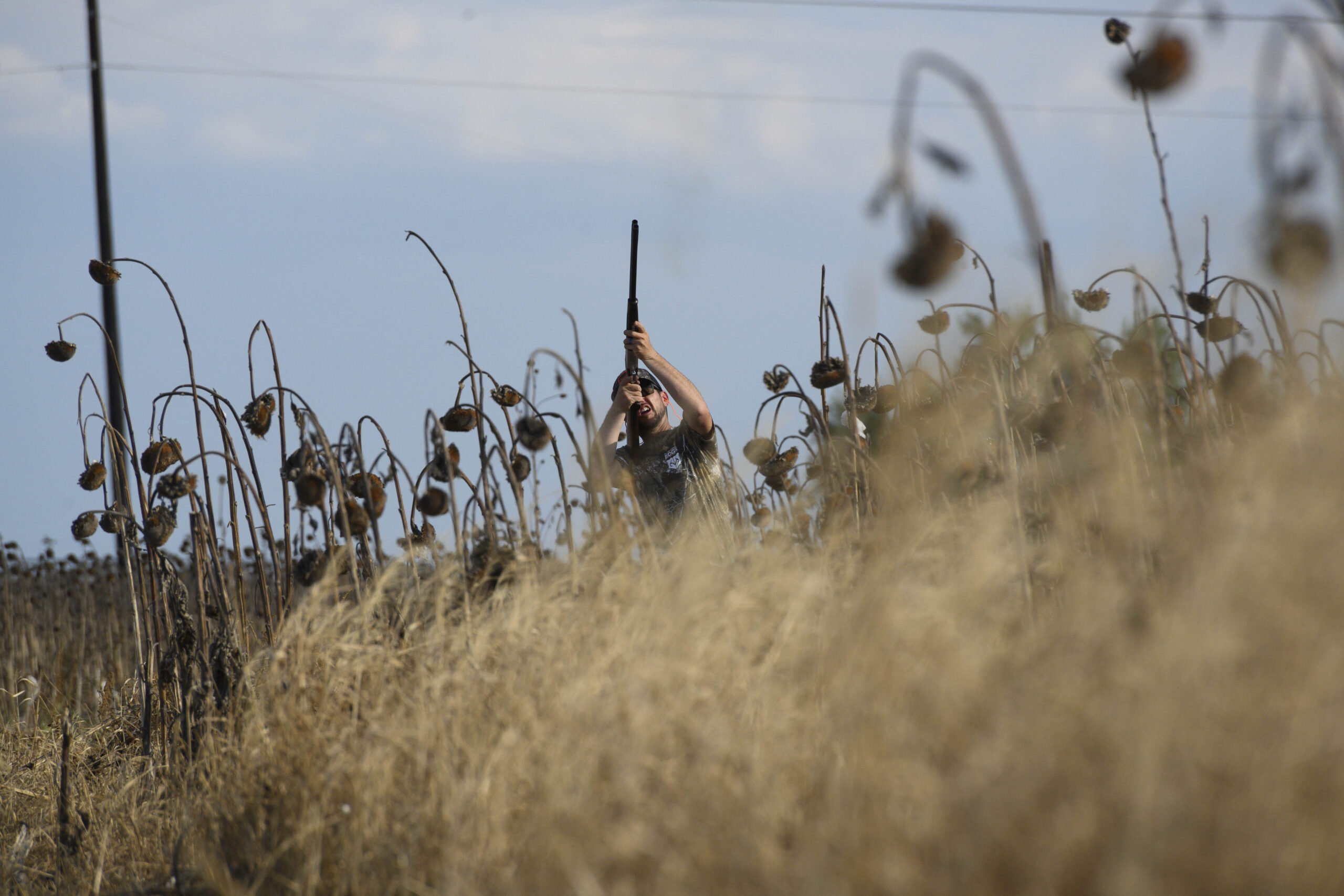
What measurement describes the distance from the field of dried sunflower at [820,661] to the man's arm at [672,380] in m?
0.46

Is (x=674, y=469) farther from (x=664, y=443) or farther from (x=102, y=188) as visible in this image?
(x=102, y=188)

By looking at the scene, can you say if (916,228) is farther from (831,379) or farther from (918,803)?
(831,379)

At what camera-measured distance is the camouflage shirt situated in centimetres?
417

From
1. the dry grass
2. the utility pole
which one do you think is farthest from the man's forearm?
the utility pole

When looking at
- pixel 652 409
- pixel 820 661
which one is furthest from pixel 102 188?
pixel 820 661

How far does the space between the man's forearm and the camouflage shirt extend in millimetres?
69

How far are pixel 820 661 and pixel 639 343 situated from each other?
7.54 ft

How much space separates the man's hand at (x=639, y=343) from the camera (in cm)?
416

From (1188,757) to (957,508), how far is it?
1.61 m

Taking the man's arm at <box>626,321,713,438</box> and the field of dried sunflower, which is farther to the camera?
the man's arm at <box>626,321,713,438</box>

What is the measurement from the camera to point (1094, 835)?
1.35m

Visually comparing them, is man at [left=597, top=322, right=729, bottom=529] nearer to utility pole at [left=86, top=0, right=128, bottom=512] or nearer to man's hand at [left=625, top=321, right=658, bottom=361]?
man's hand at [left=625, top=321, right=658, bottom=361]

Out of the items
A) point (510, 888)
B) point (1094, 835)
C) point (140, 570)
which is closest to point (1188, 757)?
point (1094, 835)

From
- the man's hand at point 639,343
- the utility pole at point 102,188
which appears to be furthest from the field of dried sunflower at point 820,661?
the utility pole at point 102,188
